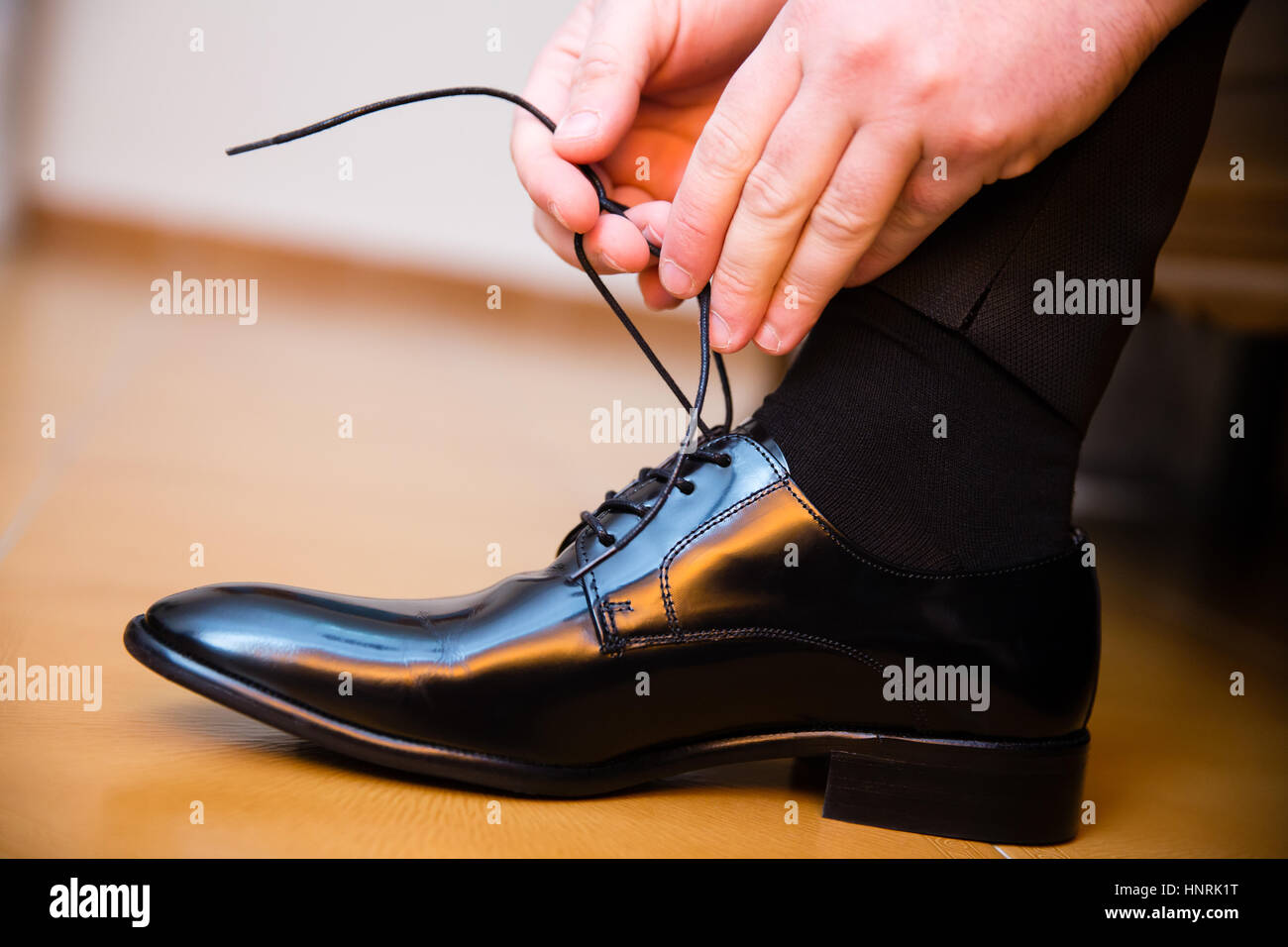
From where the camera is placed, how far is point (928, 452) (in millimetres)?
647

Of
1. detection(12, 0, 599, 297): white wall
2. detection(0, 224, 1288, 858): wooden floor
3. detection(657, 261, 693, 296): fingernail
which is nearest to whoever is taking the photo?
detection(0, 224, 1288, 858): wooden floor

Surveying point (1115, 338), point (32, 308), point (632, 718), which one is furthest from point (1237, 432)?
point (32, 308)

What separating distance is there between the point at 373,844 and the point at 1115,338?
525mm

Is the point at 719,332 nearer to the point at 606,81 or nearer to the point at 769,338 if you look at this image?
the point at 769,338

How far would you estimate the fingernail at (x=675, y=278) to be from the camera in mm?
648

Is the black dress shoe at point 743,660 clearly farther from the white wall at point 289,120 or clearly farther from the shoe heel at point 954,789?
the white wall at point 289,120

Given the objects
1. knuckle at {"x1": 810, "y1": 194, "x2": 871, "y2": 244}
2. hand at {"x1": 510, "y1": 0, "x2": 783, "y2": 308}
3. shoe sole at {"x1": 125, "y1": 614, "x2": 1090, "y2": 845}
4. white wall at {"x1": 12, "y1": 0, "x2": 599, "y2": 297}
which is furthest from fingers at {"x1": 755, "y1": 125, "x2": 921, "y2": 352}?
white wall at {"x1": 12, "y1": 0, "x2": 599, "y2": 297}

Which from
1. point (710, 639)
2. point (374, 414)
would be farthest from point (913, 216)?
point (374, 414)

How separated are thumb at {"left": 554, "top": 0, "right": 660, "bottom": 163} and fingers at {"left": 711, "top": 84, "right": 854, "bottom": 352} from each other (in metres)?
0.11

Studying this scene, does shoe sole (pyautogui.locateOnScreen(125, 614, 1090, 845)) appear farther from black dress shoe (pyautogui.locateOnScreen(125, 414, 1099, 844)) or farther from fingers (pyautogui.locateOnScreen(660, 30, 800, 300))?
fingers (pyautogui.locateOnScreen(660, 30, 800, 300))

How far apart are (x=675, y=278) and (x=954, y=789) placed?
352 millimetres

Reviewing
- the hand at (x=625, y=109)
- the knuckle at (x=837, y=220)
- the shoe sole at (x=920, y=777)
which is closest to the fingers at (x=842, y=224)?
the knuckle at (x=837, y=220)

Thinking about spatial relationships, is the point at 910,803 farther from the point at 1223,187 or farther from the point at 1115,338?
the point at 1223,187

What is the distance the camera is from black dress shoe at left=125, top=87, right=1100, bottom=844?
0.58 meters
